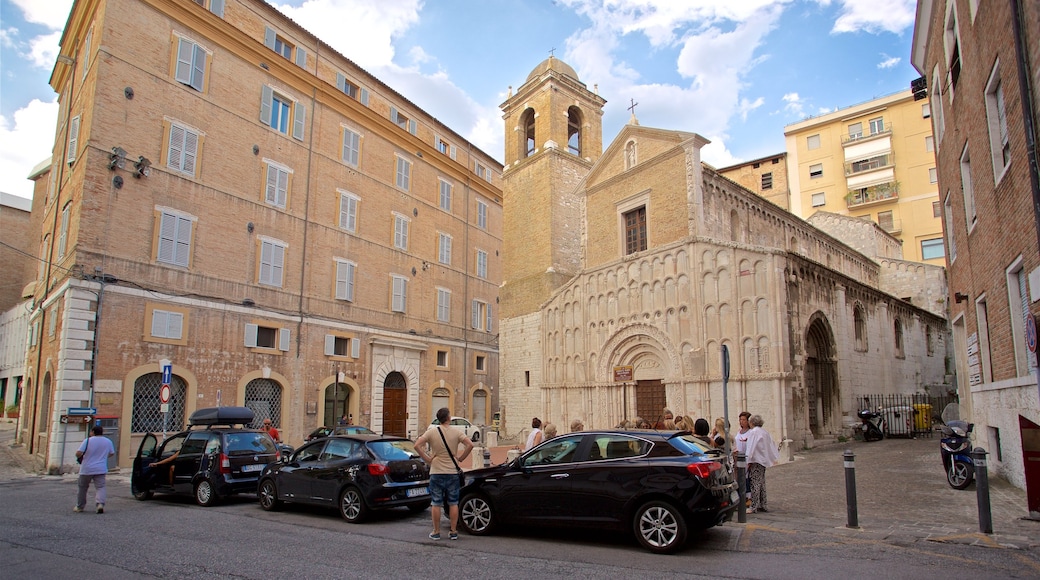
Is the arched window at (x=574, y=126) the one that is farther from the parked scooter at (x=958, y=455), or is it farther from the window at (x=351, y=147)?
the parked scooter at (x=958, y=455)

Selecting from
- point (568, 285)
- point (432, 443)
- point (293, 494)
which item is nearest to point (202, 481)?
point (293, 494)

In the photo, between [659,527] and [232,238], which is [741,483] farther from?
[232,238]

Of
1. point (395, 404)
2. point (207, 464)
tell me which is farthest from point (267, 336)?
point (207, 464)

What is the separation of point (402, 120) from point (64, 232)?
1608cm

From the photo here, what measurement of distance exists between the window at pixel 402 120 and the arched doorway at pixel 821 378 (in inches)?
815

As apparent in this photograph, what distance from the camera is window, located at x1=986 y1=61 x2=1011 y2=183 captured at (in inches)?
349

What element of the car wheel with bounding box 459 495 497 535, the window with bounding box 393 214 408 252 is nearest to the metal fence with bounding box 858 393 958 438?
the car wheel with bounding box 459 495 497 535

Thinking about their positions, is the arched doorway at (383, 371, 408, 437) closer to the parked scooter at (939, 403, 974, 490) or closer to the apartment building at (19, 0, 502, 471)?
the apartment building at (19, 0, 502, 471)

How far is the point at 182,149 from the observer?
20.4m

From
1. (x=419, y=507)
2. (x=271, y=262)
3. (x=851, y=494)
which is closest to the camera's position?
(x=851, y=494)

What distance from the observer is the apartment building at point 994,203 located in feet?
24.3

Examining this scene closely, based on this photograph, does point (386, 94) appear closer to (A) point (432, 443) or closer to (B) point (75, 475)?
(B) point (75, 475)

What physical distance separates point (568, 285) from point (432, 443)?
17444mm

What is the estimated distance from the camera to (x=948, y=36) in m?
11.9
